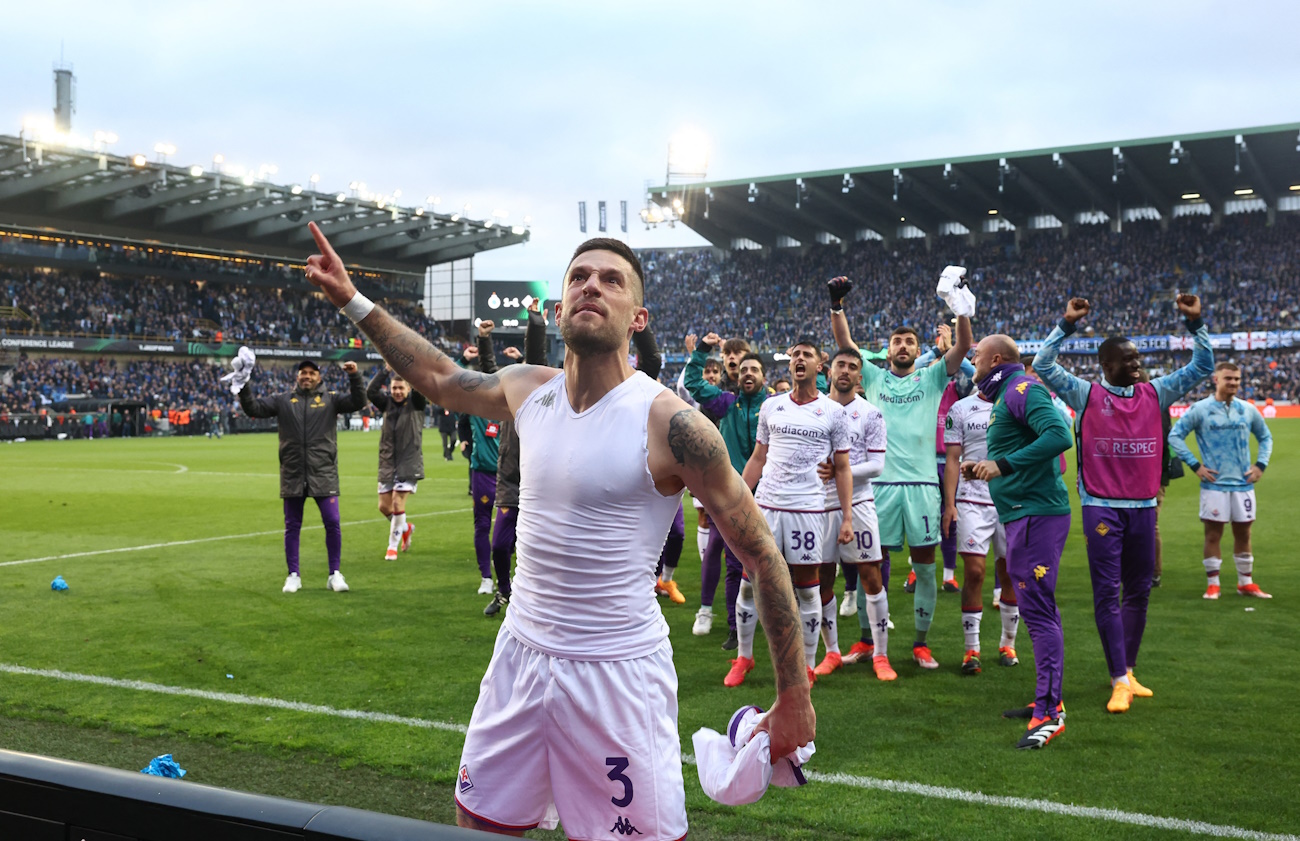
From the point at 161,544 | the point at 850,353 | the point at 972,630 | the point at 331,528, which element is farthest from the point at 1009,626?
the point at 161,544

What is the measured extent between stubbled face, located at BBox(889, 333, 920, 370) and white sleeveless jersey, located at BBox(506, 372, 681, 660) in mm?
5517

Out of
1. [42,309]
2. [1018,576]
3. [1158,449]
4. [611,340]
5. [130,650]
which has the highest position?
[42,309]

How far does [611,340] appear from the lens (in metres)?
2.68

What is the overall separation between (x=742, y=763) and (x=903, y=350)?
594 centimetres

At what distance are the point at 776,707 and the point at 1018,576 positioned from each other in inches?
144

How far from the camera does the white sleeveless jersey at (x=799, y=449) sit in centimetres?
650

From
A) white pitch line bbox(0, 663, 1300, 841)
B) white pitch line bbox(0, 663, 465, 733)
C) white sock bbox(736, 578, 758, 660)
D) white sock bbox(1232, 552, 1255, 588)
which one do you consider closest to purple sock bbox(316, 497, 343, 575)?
white pitch line bbox(0, 663, 465, 733)

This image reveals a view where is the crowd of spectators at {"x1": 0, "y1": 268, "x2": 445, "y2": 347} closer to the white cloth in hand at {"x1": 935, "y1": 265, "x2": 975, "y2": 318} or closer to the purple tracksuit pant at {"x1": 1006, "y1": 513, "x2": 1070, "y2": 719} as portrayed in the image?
the white cloth in hand at {"x1": 935, "y1": 265, "x2": 975, "y2": 318}

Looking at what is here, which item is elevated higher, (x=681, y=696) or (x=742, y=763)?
(x=742, y=763)

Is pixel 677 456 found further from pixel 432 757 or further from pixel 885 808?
pixel 432 757

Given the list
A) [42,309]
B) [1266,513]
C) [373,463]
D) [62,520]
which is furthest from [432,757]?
[42,309]

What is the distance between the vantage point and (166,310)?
185 feet

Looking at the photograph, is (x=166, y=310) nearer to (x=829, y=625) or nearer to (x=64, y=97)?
(x=64, y=97)

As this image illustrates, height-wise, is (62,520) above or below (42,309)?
below
